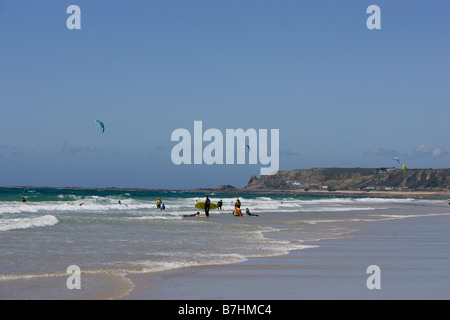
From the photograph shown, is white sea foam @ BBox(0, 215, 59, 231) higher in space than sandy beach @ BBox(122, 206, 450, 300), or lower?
lower

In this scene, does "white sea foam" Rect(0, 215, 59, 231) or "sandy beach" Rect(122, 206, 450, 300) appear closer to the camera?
"sandy beach" Rect(122, 206, 450, 300)

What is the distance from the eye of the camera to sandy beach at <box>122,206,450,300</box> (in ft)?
A: 25.4

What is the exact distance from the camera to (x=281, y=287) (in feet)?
27.1

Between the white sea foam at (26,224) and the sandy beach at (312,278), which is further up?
the sandy beach at (312,278)

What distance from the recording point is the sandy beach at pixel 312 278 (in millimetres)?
7730

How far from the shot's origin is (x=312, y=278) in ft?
29.6

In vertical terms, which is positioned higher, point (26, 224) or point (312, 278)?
point (312, 278)

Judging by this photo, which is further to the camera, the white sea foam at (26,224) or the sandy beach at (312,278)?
the white sea foam at (26,224)

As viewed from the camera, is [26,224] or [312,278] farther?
[26,224]
